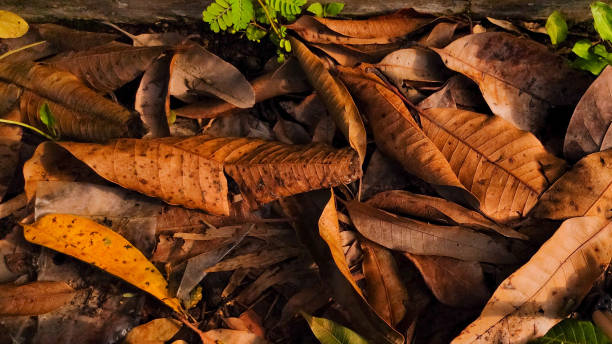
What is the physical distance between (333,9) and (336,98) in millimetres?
414

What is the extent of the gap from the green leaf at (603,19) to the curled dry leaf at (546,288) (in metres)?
0.72

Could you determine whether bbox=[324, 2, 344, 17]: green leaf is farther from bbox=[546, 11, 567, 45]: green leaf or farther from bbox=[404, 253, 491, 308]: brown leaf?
bbox=[404, 253, 491, 308]: brown leaf

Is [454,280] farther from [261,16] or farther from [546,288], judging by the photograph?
[261,16]

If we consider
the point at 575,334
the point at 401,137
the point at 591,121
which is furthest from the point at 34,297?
the point at 591,121

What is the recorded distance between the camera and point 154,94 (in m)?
2.26

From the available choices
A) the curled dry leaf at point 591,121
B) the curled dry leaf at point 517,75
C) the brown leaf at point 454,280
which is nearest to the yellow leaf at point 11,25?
the curled dry leaf at point 517,75

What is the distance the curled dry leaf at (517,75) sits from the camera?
2174 millimetres

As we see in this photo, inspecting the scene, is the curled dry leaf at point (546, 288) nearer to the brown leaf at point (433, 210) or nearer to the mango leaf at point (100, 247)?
the brown leaf at point (433, 210)

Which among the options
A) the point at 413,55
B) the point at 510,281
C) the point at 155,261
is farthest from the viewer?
the point at 413,55

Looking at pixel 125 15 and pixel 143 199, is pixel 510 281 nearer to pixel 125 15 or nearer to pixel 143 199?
pixel 143 199

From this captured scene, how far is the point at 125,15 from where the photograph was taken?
2414 millimetres

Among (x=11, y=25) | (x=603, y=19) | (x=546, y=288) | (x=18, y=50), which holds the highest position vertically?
(x=603, y=19)

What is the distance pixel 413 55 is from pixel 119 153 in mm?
1264

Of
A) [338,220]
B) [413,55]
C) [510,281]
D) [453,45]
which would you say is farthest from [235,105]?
[510,281]
